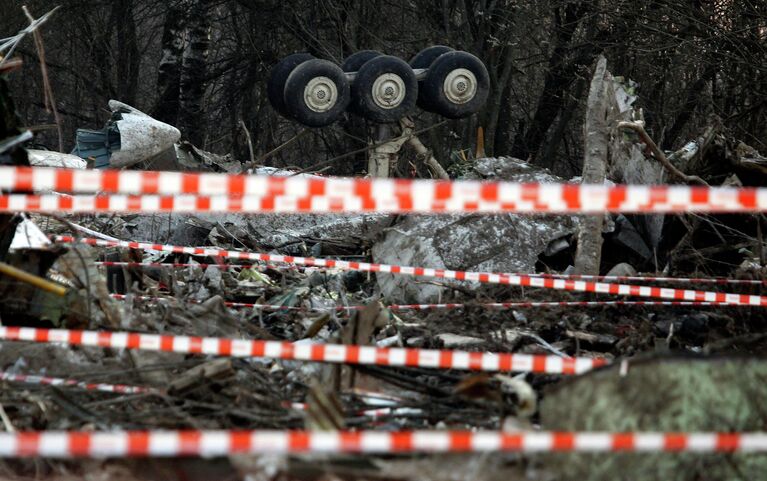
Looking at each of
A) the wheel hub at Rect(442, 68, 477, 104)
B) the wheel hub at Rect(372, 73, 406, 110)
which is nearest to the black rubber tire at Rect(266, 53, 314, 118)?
the wheel hub at Rect(372, 73, 406, 110)

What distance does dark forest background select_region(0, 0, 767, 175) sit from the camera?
59.2 ft

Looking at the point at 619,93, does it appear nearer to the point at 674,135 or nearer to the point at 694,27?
the point at 694,27

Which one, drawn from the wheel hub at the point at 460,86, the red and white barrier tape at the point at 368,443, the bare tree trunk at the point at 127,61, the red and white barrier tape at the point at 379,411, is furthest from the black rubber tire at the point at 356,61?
the red and white barrier tape at the point at 368,443

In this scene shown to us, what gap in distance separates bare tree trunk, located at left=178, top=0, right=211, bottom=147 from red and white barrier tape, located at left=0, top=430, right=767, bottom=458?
1998 centimetres

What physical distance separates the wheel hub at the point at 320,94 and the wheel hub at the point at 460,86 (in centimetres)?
205

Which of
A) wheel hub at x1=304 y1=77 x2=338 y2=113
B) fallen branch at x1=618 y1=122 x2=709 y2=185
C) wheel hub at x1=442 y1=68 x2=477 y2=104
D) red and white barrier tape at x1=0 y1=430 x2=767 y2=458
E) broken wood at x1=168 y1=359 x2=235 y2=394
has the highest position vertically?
wheel hub at x1=442 y1=68 x2=477 y2=104

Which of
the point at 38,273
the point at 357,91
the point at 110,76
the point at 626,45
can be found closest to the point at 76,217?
the point at 357,91

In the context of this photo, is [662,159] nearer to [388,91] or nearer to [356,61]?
[388,91]

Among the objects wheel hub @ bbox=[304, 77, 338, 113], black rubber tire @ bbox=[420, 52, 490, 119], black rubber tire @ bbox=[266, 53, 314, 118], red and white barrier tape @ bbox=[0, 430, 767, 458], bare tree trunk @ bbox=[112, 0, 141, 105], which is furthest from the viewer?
bare tree trunk @ bbox=[112, 0, 141, 105]

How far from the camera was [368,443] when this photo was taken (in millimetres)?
3482

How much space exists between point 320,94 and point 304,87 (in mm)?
273

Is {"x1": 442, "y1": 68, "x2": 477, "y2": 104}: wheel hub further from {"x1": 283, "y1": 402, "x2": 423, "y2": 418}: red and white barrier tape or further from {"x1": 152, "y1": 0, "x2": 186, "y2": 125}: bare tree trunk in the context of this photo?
{"x1": 283, "y1": 402, "x2": 423, "y2": 418}: red and white barrier tape

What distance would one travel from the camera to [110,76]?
2636cm

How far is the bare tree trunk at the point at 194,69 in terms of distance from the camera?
74.8 ft
